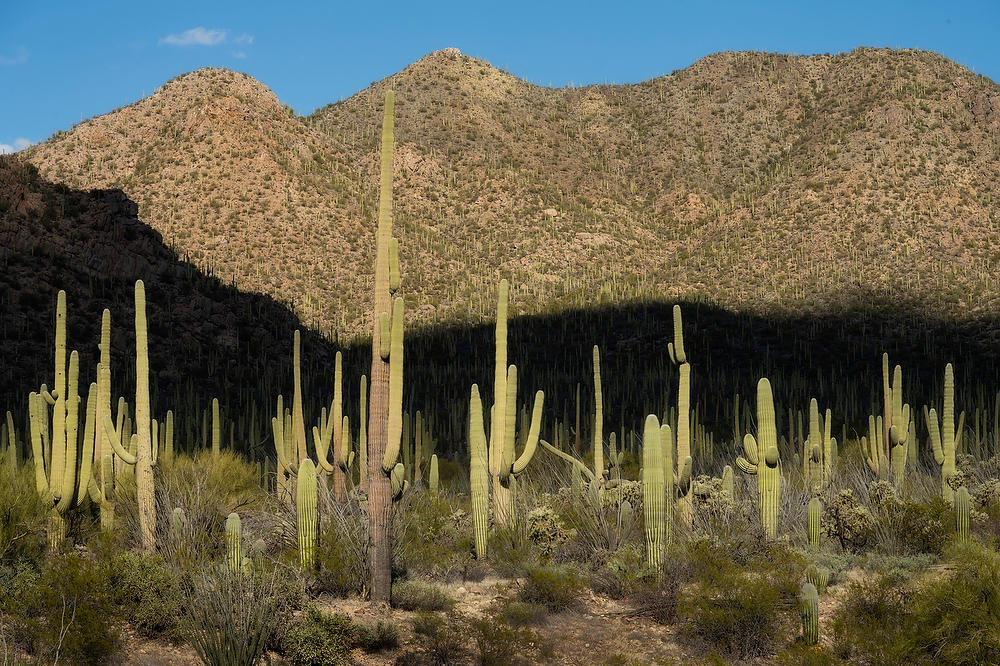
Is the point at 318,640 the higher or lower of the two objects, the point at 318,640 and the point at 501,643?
the higher

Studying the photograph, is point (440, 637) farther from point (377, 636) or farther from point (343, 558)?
point (343, 558)

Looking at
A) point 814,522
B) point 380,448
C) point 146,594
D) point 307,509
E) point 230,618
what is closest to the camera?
point 230,618

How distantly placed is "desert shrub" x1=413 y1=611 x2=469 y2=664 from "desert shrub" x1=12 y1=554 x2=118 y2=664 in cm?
236

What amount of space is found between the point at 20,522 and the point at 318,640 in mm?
3690

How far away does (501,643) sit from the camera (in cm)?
741

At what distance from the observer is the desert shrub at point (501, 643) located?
23.9 feet

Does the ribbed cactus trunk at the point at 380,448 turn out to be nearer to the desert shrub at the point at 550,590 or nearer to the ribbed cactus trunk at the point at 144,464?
the desert shrub at the point at 550,590

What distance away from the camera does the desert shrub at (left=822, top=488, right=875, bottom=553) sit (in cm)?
1078

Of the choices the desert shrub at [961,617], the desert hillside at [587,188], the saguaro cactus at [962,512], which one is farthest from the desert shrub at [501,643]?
the desert hillside at [587,188]

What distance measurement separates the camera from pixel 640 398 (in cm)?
3088

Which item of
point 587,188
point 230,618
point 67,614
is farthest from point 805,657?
point 587,188

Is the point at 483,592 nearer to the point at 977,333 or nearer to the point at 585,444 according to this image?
the point at 585,444

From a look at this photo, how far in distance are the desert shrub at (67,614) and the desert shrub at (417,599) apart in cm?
236

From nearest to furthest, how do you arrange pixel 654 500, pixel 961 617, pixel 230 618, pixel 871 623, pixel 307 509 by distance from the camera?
1. pixel 230 618
2. pixel 961 617
3. pixel 871 623
4. pixel 307 509
5. pixel 654 500
